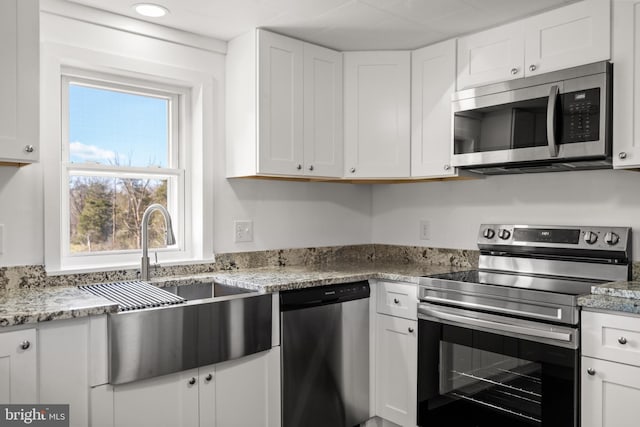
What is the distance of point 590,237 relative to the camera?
2.47 meters

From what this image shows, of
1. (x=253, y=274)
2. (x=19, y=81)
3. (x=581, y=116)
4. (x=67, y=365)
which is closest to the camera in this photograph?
(x=67, y=365)

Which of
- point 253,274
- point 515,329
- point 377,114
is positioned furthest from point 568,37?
point 253,274

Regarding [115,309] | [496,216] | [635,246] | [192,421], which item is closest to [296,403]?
[192,421]

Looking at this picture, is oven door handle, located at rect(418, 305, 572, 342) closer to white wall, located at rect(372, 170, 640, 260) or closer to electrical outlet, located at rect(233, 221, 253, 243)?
white wall, located at rect(372, 170, 640, 260)

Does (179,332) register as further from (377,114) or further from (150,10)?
(377,114)

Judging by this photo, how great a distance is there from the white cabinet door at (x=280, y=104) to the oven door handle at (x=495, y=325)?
1.01 m

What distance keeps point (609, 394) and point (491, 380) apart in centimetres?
50

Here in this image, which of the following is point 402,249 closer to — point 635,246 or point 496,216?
point 496,216

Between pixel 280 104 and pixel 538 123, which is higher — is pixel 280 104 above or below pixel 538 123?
above

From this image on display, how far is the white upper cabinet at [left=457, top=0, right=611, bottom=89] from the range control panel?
780 millimetres

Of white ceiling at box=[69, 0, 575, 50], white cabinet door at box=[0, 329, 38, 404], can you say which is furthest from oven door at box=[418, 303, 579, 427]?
white cabinet door at box=[0, 329, 38, 404]

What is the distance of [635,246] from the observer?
238 cm

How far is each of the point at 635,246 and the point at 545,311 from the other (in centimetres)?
70

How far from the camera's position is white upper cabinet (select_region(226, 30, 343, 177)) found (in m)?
2.67
